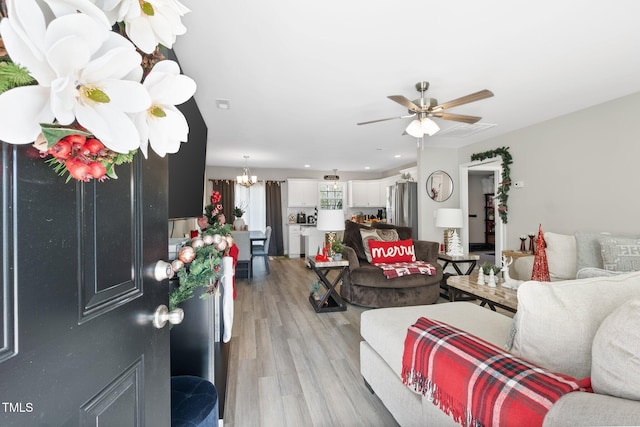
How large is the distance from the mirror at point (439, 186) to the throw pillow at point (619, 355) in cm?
434

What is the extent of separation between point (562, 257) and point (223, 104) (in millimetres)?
3876

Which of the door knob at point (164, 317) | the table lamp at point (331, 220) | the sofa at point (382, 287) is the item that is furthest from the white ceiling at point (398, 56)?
the sofa at point (382, 287)

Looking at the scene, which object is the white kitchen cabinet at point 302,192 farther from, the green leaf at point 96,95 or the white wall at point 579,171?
the green leaf at point 96,95

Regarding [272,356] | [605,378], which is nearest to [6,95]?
[605,378]

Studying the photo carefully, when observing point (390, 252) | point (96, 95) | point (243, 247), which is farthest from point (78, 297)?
point (243, 247)

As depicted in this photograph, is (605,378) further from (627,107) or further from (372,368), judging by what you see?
(627,107)

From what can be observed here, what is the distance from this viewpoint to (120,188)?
662 millimetres

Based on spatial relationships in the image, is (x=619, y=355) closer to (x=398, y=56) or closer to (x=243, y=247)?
(x=398, y=56)

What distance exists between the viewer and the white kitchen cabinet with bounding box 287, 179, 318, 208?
24.6 ft

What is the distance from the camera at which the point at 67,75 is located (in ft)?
1.30

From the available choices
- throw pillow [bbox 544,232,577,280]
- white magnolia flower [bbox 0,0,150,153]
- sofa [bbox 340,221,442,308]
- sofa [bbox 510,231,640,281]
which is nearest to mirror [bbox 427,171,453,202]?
sofa [bbox 340,221,442,308]

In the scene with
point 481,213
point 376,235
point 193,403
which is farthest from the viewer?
point 481,213

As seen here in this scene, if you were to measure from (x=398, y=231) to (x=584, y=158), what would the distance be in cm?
227

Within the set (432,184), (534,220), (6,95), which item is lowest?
(534,220)
